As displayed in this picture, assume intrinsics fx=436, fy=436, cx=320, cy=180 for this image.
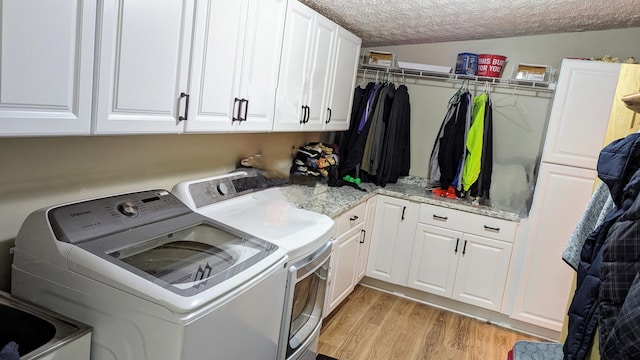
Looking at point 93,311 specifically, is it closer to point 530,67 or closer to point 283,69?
point 283,69

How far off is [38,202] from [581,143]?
308 centimetres

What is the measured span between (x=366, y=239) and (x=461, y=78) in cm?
155

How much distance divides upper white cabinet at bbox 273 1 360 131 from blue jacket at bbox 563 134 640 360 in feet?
5.02

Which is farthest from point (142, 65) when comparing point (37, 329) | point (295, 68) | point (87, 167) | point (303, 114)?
point (303, 114)

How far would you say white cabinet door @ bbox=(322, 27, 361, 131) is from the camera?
3.01 m

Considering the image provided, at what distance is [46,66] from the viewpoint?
115 cm

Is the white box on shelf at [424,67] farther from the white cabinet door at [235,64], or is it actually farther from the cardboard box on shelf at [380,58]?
the white cabinet door at [235,64]

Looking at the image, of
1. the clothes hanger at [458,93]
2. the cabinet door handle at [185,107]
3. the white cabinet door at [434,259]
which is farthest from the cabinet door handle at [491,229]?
the cabinet door handle at [185,107]

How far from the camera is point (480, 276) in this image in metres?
3.32

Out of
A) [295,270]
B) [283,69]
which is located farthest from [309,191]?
[295,270]

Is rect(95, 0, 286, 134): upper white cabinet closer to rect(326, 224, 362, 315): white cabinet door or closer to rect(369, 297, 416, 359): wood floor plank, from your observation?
rect(326, 224, 362, 315): white cabinet door

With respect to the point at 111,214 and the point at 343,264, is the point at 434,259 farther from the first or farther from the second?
the point at 111,214

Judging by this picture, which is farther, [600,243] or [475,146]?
[475,146]

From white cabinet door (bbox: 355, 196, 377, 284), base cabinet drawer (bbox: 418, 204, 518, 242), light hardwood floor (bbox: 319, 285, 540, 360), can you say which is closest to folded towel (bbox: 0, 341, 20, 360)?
light hardwood floor (bbox: 319, 285, 540, 360)
